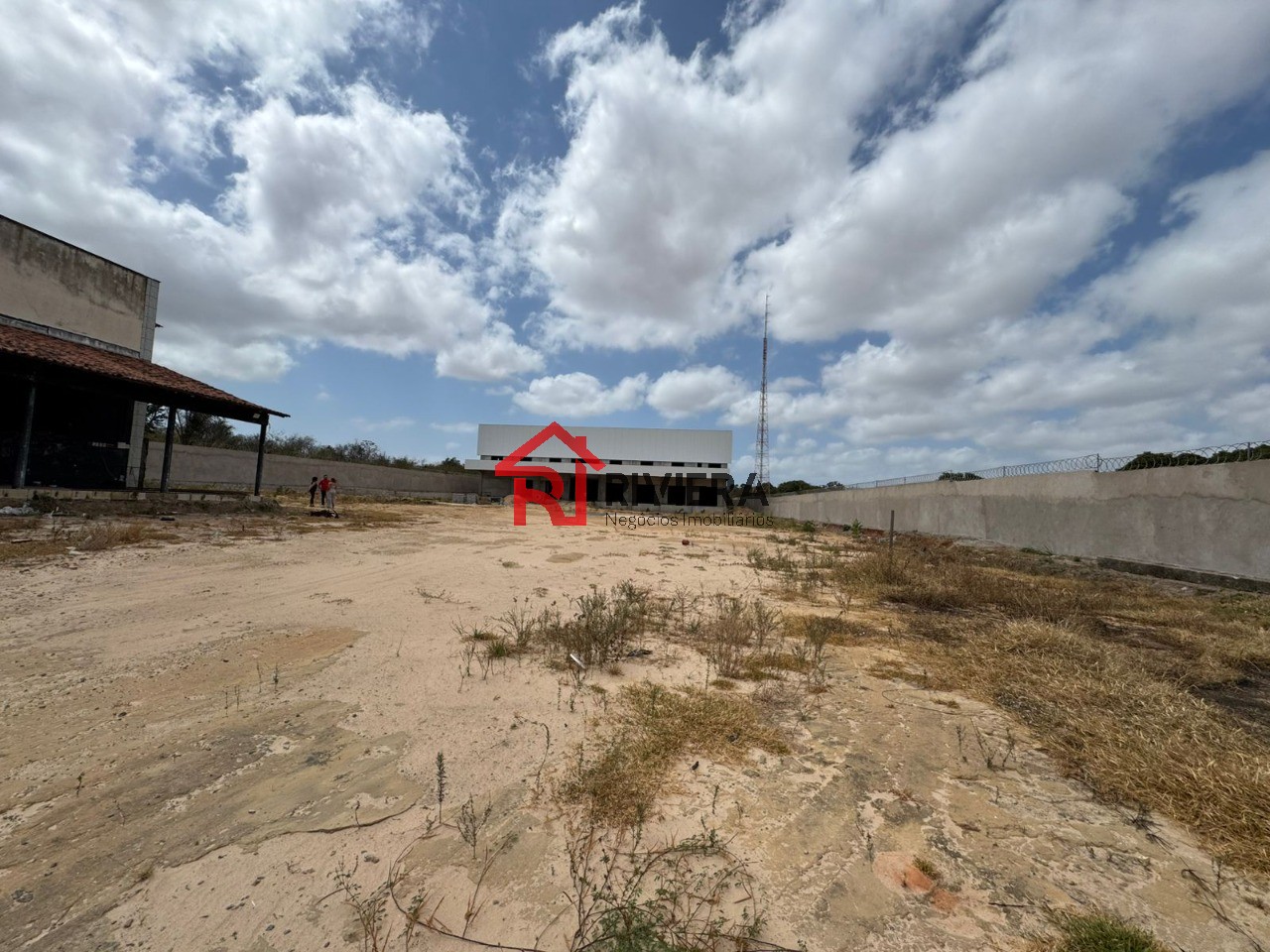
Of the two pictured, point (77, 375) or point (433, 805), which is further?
point (77, 375)

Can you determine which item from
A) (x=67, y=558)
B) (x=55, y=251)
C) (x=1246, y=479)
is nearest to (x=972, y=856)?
(x=67, y=558)

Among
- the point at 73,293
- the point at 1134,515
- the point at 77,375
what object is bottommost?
the point at 1134,515

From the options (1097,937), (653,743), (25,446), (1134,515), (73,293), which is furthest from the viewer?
(73,293)

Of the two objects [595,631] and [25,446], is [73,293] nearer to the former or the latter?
[25,446]

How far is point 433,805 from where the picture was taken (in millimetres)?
2355

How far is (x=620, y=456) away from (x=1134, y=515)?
34.0 m

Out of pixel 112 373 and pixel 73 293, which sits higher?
pixel 73 293

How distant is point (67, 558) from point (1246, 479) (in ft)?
59.3

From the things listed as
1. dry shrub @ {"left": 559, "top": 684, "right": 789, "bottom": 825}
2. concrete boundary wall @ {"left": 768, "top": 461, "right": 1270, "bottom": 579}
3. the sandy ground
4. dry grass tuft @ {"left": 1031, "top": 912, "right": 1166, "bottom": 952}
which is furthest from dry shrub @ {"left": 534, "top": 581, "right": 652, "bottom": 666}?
concrete boundary wall @ {"left": 768, "top": 461, "right": 1270, "bottom": 579}

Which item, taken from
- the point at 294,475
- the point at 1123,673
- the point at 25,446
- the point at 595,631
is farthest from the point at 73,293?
the point at 1123,673

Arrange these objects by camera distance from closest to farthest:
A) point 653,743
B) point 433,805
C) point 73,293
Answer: point 433,805, point 653,743, point 73,293

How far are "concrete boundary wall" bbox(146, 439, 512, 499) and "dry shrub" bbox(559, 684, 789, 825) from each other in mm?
23372

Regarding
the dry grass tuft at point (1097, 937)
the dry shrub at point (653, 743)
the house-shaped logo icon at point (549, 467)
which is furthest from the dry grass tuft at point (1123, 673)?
the house-shaped logo icon at point (549, 467)

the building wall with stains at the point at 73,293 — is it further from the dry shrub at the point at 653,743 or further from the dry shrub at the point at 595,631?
the dry shrub at the point at 653,743
